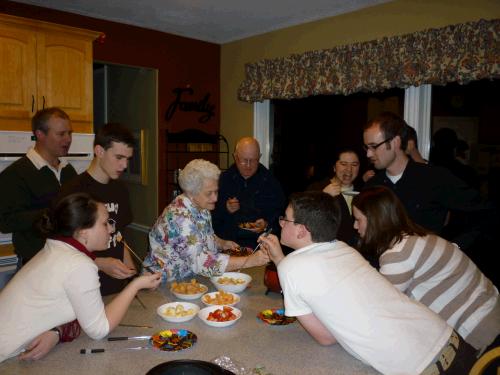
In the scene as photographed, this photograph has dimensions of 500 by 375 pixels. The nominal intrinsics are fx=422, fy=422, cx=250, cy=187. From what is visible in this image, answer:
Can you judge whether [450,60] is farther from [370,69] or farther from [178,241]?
[178,241]

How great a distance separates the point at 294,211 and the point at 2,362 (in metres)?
1.13

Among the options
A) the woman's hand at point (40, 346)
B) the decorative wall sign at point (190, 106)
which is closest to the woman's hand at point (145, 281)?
the woman's hand at point (40, 346)

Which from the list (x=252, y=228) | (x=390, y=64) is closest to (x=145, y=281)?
(x=252, y=228)

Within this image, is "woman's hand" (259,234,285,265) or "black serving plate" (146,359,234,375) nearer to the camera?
"black serving plate" (146,359,234,375)

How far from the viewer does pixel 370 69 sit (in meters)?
3.46

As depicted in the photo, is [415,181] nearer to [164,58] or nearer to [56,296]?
[56,296]

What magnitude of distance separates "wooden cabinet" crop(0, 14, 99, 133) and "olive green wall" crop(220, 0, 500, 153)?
1.71 metres

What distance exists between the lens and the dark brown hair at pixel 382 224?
181cm

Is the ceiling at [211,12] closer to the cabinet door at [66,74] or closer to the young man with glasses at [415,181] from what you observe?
the cabinet door at [66,74]

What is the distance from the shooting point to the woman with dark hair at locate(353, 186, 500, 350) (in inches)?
68.4

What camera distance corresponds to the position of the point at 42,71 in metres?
3.37

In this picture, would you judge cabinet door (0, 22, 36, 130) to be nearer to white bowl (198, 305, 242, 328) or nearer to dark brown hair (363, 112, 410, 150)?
white bowl (198, 305, 242, 328)

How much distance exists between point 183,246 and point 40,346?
86cm

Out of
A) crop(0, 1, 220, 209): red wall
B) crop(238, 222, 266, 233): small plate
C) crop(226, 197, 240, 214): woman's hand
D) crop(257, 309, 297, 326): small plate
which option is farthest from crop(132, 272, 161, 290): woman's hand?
crop(0, 1, 220, 209): red wall
